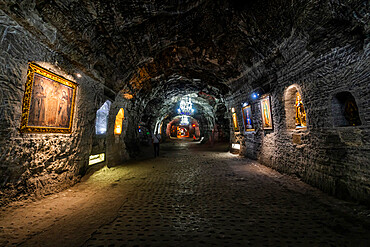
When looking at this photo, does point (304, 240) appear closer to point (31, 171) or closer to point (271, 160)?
point (271, 160)

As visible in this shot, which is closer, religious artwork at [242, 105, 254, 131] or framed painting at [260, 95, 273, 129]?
framed painting at [260, 95, 273, 129]

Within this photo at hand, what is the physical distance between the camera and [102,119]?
682 centimetres

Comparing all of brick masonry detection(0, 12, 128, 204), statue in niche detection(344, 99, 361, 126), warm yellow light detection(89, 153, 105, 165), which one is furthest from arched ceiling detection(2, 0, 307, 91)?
warm yellow light detection(89, 153, 105, 165)

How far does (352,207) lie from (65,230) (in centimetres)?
528

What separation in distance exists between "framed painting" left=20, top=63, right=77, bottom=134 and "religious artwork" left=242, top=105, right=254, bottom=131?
7.72 m

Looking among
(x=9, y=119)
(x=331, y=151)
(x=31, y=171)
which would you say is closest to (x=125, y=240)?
(x=31, y=171)

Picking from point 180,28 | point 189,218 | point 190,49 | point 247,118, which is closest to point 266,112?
point 247,118

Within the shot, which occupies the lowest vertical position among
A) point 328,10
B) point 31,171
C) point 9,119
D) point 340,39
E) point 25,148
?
point 31,171

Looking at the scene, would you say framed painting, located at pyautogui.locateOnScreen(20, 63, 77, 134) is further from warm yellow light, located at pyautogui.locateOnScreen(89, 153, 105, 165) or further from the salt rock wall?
warm yellow light, located at pyautogui.locateOnScreen(89, 153, 105, 165)

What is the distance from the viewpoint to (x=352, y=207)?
9.90ft

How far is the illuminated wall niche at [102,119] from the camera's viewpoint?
21.4 ft

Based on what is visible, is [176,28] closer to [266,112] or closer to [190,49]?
[190,49]

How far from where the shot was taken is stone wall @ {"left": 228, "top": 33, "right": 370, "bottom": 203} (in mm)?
3160

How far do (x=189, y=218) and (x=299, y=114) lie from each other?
503 centimetres
